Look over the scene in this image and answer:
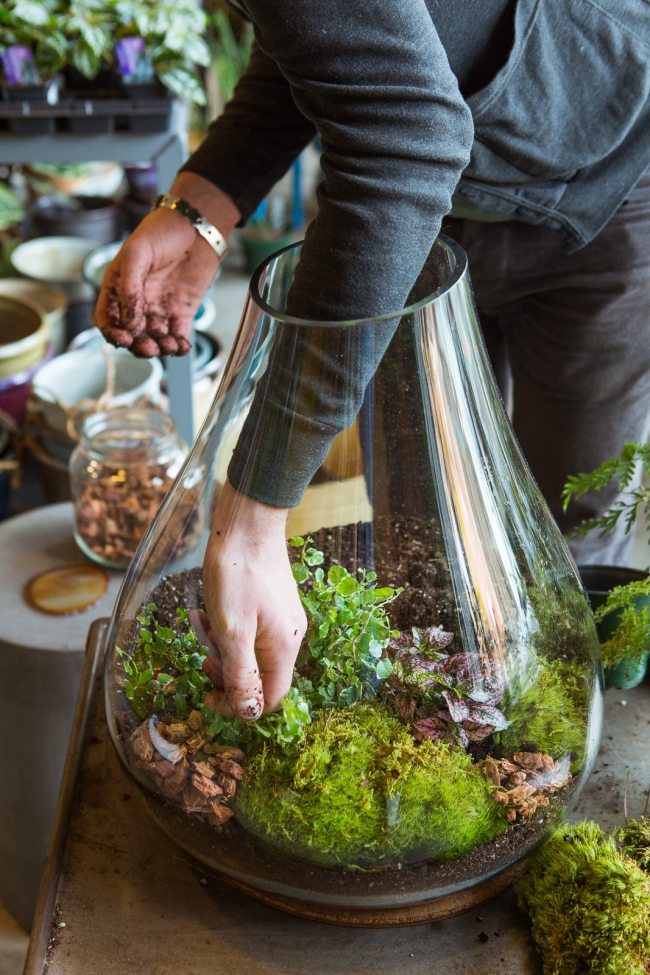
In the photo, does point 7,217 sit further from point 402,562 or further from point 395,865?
point 395,865

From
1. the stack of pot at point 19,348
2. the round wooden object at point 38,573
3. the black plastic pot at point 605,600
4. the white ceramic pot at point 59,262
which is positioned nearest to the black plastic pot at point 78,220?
the white ceramic pot at point 59,262

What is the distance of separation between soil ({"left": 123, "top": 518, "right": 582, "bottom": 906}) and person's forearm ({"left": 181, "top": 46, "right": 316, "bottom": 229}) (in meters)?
0.47

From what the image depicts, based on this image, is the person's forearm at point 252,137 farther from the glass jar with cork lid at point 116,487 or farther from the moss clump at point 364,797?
the moss clump at point 364,797

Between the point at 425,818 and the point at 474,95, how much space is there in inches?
23.3

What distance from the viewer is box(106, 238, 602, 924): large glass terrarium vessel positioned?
0.60 m

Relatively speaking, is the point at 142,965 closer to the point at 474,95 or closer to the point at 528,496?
the point at 528,496

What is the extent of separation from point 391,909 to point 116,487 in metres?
0.82

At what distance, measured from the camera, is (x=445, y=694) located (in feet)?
2.05

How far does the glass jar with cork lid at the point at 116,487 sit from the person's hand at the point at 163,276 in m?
0.40

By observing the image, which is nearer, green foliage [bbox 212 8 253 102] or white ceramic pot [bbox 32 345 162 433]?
white ceramic pot [bbox 32 345 162 433]

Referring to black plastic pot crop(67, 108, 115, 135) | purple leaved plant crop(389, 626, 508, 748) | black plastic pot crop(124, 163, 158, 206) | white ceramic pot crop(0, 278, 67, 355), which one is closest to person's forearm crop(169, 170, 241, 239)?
purple leaved plant crop(389, 626, 508, 748)

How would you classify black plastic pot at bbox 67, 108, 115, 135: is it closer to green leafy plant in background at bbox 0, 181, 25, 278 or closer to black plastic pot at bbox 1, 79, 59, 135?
black plastic pot at bbox 1, 79, 59, 135

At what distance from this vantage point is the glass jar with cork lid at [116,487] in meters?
1.33

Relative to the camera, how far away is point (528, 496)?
2.28ft
